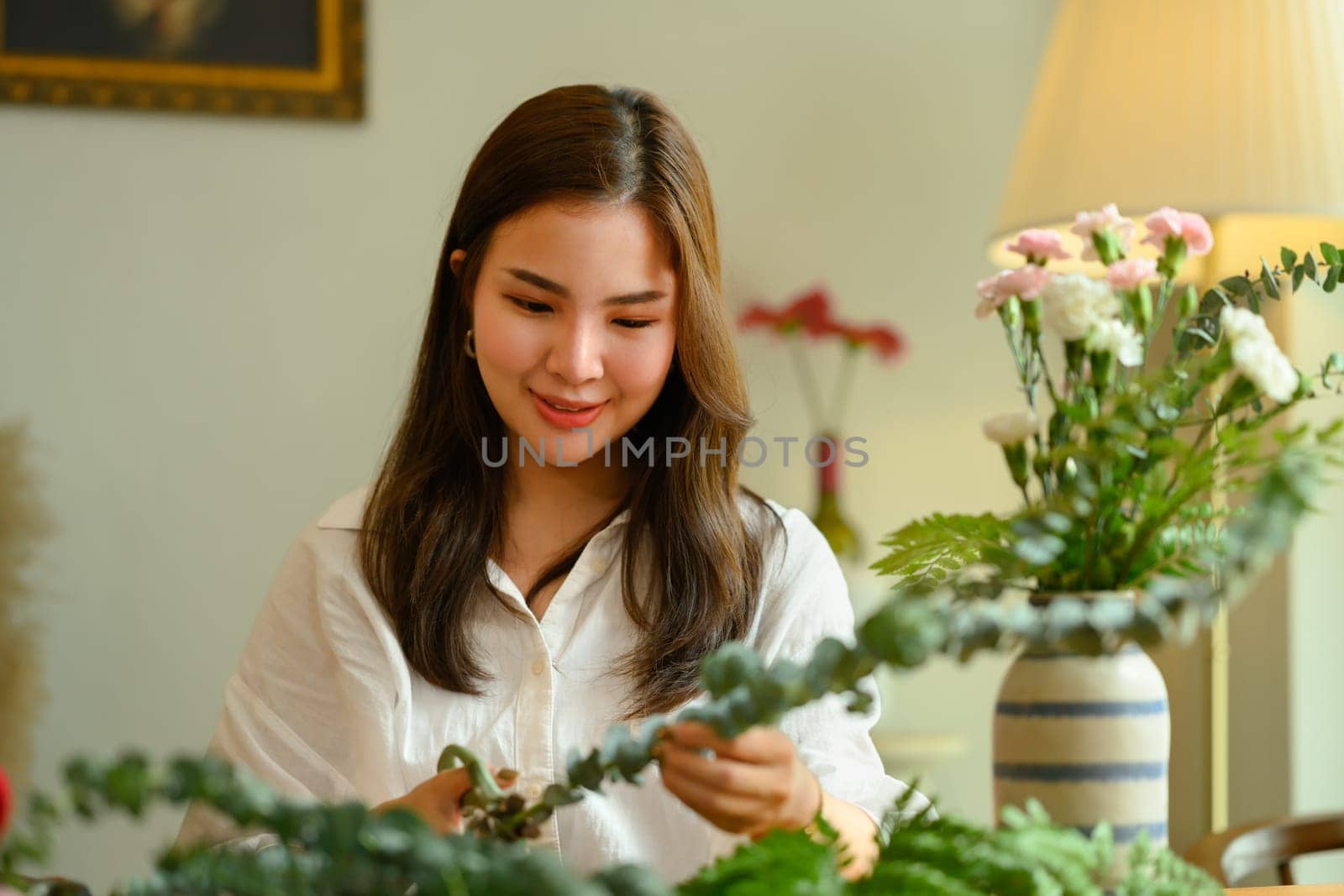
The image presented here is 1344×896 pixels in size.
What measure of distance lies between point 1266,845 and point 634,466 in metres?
0.77

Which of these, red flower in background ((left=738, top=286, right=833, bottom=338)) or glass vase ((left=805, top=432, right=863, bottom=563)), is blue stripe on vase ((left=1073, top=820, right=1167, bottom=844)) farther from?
red flower in background ((left=738, top=286, right=833, bottom=338))

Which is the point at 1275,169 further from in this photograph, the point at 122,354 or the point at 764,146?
the point at 122,354

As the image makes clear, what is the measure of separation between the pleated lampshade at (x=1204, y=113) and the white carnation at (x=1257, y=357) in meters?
1.02

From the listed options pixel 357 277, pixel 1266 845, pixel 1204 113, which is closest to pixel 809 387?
pixel 357 277

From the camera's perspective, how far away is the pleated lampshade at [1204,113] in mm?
1614

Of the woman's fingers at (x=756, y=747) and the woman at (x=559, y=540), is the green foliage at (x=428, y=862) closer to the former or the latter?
the woman's fingers at (x=756, y=747)

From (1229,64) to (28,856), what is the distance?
162 cm

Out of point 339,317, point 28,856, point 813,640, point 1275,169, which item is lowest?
point 813,640

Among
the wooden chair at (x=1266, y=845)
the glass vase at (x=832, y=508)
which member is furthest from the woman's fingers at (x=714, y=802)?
the glass vase at (x=832, y=508)

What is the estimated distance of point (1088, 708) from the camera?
0.69 m

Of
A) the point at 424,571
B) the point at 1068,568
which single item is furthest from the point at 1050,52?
the point at 1068,568

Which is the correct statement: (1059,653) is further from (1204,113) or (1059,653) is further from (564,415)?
(1204,113)

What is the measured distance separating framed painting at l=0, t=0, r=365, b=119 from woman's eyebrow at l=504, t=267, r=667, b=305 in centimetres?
139

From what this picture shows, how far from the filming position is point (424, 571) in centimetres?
133
